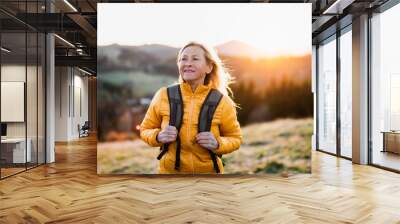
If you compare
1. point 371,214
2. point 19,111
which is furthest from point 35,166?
point 371,214

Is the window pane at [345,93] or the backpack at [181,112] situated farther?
the window pane at [345,93]

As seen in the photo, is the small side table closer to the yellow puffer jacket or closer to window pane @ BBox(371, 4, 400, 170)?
window pane @ BBox(371, 4, 400, 170)

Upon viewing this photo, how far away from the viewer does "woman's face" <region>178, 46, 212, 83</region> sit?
627cm

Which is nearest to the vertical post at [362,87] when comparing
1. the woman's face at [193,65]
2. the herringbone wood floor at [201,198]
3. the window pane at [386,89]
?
the window pane at [386,89]

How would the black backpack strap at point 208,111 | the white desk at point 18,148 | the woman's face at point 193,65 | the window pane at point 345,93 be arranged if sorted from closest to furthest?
the black backpack strap at point 208,111 < the woman's face at point 193,65 < the white desk at point 18,148 < the window pane at point 345,93

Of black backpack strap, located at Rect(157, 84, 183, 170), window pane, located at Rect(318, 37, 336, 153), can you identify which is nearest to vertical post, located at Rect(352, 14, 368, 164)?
window pane, located at Rect(318, 37, 336, 153)

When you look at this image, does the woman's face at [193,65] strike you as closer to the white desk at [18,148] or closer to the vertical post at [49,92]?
the white desk at [18,148]

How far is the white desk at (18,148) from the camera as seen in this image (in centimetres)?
649

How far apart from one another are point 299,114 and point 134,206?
317cm

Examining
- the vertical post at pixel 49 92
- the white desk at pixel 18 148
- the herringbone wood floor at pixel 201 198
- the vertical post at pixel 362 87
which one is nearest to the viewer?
the herringbone wood floor at pixel 201 198

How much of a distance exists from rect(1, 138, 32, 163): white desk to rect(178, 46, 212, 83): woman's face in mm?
2963

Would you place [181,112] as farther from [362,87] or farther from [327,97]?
[327,97]

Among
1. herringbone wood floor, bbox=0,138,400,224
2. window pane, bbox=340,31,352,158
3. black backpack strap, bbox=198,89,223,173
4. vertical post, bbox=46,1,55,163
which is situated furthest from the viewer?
window pane, bbox=340,31,352,158

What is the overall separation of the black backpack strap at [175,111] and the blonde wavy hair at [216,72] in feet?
0.65
